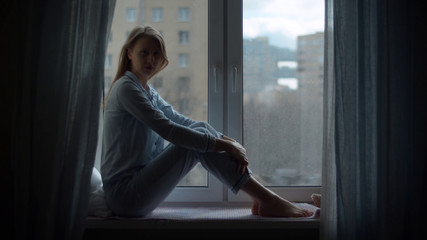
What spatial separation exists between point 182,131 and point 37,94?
60cm

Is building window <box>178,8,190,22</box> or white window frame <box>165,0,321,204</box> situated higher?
building window <box>178,8,190,22</box>

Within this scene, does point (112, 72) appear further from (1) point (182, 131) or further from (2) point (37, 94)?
(1) point (182, 131)

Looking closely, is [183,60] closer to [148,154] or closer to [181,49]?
[181,49]

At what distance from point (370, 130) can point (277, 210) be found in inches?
19.2

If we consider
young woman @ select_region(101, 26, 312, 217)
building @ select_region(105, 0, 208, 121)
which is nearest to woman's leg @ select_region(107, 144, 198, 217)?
young woman @ select_region(101, 26, 312, 217)

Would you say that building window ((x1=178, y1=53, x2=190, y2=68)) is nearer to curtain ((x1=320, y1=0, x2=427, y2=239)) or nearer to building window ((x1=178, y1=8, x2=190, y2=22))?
building window ((x1=178, y1=8, x2=190, y2=22))

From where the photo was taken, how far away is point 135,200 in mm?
1392

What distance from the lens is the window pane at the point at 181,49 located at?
1.75 metres

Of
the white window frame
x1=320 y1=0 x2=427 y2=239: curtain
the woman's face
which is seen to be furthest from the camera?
the white window frame

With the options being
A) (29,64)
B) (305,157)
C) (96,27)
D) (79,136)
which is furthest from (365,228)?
(29,64)

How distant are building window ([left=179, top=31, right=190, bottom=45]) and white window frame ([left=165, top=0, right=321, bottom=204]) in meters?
0.12

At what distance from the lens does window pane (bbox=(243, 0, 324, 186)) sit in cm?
174

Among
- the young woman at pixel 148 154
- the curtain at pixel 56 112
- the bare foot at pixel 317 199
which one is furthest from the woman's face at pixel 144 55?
the bare foot at pixel 317 199

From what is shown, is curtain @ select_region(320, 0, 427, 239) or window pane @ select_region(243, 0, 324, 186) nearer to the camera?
curtain @ select_region(320, 0, 427, 239)
